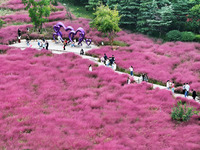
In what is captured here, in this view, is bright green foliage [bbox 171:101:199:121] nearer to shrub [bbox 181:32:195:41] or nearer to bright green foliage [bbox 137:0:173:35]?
shrub [bbox 181:32:195:41]

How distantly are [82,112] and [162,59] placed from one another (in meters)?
17.4

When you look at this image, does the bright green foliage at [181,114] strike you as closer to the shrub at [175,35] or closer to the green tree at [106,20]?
the green tree at [106,20]

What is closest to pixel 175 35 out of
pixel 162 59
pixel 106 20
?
pixel 162 59

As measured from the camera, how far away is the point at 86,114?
55.1 ft

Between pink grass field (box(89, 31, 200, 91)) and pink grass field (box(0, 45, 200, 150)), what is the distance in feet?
14.6

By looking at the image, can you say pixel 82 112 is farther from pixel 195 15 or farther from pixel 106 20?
pixel 195 15

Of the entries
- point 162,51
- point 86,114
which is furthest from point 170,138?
point 162,51

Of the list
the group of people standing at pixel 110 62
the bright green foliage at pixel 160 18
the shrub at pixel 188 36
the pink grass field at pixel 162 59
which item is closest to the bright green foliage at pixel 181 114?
the pink grass field at pixel 162 59

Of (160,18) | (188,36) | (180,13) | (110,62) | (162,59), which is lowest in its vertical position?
(110,62)

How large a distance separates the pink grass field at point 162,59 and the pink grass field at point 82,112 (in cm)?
445

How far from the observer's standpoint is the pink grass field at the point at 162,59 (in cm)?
2508

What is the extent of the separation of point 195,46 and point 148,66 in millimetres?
11721

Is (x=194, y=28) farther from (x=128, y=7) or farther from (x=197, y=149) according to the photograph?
(x=197, y=149)

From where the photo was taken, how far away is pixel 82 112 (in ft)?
55.9
